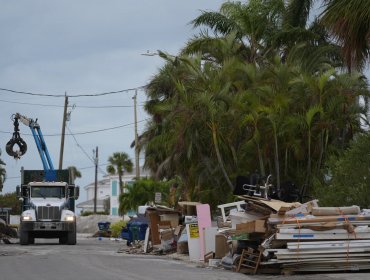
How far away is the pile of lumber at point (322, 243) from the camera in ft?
54.6

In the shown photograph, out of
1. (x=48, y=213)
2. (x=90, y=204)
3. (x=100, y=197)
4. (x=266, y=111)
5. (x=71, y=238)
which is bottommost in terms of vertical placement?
(x=71, y=238)

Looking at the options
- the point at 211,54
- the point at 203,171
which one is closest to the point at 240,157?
the point at 203,171

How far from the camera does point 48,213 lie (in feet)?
110

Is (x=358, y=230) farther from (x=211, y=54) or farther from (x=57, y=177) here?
(x=57, y=177)

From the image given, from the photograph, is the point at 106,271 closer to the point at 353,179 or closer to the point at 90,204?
the point at 353,179

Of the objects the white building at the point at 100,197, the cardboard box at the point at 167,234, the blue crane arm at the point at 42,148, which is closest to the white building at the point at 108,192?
the white building at the point at 100,197

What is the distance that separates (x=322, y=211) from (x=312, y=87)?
434 inches

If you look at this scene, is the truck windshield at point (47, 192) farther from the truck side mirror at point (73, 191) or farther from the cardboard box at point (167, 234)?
the cardboard box at point (167, 234)

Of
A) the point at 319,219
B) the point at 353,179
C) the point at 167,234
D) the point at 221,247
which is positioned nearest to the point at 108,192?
the point at 167,234

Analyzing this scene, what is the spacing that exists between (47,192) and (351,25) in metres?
20.8

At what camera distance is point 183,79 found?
3117 cm

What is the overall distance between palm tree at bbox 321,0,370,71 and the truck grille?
18.8 meters

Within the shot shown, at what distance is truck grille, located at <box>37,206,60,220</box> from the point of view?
110 feet

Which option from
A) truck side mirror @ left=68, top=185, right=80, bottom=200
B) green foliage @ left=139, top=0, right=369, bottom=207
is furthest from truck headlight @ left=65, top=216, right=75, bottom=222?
green foliage @ left=139, top=0, right=369, bottom=207
